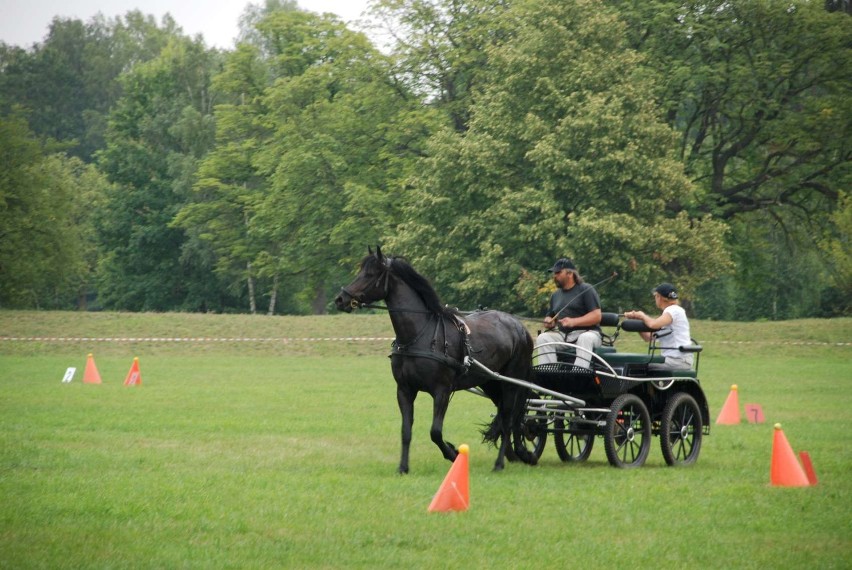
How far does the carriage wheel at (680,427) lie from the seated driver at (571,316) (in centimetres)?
107

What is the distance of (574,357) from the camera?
13.3m

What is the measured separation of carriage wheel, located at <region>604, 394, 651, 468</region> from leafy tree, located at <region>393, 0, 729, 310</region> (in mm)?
24014

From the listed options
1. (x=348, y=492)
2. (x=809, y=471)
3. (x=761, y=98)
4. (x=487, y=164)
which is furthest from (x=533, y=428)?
(x=761, y=98)

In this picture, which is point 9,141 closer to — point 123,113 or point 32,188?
point 32,188

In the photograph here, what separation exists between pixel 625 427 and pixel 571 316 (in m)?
1.37

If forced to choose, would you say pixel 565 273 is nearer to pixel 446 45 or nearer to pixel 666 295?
pixel 666 295

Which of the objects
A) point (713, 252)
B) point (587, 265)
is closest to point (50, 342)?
point (587, 265)

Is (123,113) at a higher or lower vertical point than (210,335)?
higher

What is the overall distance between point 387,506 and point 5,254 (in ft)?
145

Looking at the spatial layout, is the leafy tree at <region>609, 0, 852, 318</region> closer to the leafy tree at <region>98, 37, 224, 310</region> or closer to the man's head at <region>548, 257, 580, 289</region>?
the leafy tree at <region>98, 37, 224, 310</region>

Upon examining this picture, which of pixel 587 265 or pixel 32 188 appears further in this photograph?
pixel 32 188

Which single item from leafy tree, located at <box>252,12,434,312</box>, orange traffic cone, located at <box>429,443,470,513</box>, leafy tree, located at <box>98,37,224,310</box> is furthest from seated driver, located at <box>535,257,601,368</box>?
leafy tree, located at <box>98,37,224,310</box>

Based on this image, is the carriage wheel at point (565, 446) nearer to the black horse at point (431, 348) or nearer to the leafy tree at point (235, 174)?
the black horse at point (431, 348)

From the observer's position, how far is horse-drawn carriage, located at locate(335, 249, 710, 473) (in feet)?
41.3
